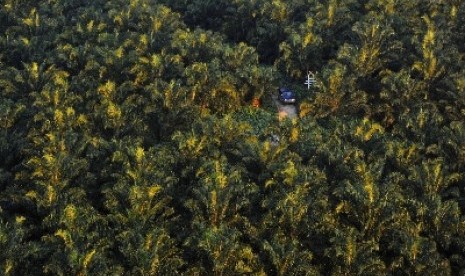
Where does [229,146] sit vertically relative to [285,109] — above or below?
above

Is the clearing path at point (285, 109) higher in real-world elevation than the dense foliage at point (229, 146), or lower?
lower

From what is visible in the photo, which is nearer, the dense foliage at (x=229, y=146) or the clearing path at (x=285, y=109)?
the dense foliage at (x=229, y=146)

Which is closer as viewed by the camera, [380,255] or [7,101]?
[380,255]

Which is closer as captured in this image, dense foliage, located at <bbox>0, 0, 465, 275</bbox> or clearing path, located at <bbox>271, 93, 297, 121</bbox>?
dense foliage, located at <bbox>0, 0, 465, 275</bbox>

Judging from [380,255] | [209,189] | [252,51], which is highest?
[252,51]

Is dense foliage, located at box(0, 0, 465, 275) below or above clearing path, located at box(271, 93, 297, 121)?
above

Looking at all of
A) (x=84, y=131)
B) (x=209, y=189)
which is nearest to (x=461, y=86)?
(x=209, y=189)

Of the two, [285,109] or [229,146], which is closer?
[229,146]

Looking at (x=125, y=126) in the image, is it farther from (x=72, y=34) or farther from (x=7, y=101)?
(x=72, y=34)
